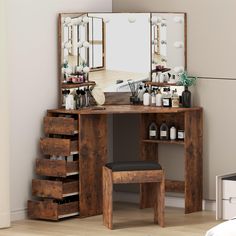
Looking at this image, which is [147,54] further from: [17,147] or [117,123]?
[17,147]

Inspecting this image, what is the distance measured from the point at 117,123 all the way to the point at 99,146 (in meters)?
0.63

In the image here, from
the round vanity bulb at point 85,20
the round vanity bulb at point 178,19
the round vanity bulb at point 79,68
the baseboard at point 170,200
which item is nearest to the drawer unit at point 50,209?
the baseboard at point 170,200

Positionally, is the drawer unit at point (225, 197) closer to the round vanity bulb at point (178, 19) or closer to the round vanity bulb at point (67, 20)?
the round vanity bulb at point (178, 19)

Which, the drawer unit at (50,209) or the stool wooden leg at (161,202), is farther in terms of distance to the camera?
the drawer unit at (50,209)

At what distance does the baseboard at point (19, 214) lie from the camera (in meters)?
6.57

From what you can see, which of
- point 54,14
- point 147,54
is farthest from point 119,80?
point 54,14

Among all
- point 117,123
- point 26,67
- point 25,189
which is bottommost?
point 25,189

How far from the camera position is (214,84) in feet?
22.3

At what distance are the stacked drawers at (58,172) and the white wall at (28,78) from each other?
0.08m

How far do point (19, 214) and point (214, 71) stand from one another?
1.85m

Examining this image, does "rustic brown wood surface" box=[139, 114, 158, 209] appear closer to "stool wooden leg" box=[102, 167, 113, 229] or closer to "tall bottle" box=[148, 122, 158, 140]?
"tall bottle" box=[148, 122, 158, 140]

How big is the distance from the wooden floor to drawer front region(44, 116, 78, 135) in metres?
0.67

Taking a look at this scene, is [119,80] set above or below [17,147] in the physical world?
above

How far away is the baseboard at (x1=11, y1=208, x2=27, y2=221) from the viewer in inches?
259
